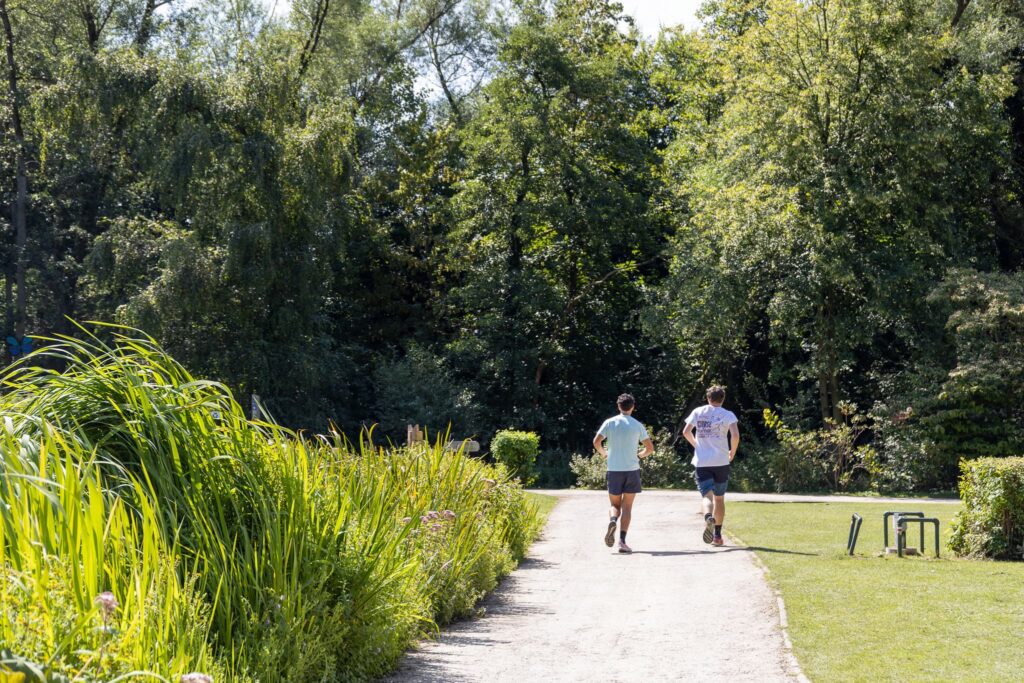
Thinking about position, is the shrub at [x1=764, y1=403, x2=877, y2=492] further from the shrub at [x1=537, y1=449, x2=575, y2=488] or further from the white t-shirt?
the white t-shirt

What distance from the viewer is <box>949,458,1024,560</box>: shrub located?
12.2 meters

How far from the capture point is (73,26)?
3559 cm

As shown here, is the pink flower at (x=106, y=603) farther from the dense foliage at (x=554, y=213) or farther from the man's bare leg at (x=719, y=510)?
the dense foliage at (x=554, y=213)

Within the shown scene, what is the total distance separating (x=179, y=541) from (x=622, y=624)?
389 cm

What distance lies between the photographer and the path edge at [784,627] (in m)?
6.97

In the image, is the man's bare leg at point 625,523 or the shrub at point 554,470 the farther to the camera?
the shrub at point 554,470

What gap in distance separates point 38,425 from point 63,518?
120cm

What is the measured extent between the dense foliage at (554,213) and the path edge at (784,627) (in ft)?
52.8

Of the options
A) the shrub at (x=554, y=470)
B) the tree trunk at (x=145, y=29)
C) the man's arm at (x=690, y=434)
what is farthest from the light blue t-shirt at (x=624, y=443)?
the tree trunk at (x=145, y=29)

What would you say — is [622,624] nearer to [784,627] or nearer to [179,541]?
[784,627]

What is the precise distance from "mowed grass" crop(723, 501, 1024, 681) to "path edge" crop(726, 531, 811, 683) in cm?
5

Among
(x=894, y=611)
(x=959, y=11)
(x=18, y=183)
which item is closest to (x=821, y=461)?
(x=959, y=11)

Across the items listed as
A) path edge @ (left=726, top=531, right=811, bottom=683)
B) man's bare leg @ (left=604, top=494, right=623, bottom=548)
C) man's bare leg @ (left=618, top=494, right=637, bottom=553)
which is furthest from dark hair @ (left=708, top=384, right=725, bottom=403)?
path edge @ (left=726, top=531, right=811, bottom=683)

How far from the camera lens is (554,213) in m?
33.4
